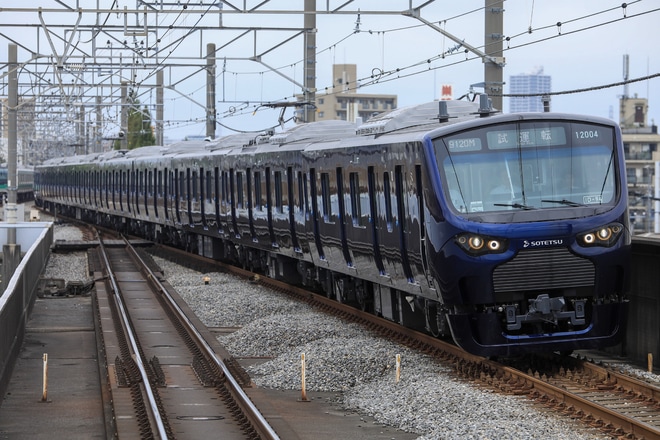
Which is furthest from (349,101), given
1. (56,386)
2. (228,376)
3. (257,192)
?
(228,376)

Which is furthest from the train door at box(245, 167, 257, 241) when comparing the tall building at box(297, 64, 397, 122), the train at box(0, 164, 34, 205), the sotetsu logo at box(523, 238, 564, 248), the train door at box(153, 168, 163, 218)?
the tall building at box(297, 64, 397, 122)

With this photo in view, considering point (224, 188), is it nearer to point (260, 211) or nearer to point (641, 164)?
point (260, 211)

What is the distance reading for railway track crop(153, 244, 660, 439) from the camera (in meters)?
9.27

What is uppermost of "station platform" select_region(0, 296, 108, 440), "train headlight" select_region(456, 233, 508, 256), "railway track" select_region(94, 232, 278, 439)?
"train headlight" select_region(456, 233, 508, 256)

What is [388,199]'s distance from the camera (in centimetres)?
1385

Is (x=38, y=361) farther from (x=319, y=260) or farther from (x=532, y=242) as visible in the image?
(x=532, y=242)

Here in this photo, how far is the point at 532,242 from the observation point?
11.4m

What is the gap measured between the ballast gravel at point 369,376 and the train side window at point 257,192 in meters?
2.65

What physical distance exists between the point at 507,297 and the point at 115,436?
155 inches

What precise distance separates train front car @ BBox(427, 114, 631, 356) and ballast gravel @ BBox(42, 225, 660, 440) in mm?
696

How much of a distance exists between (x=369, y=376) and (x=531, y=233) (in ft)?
7.23

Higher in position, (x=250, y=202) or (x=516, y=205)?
(x=516, y=205)

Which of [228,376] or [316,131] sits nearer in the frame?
[228,376]

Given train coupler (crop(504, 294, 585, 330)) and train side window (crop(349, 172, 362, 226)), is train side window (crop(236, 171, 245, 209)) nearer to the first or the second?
train side window (crop(349, 172, 362, 226))
